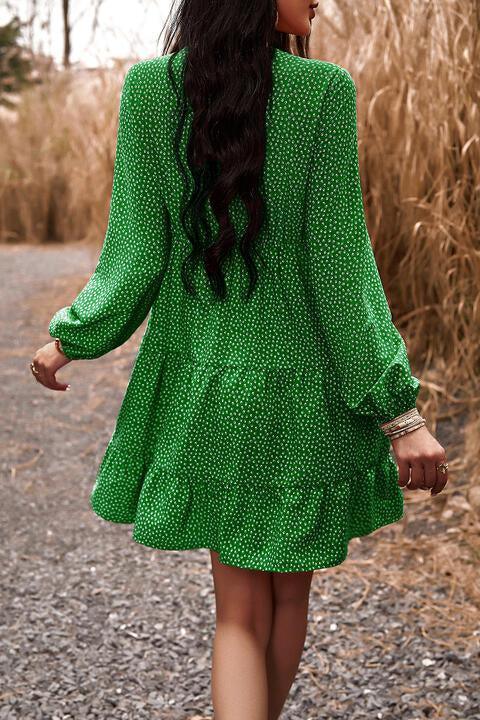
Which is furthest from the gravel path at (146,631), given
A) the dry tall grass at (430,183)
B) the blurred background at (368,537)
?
the dry tall grass at (430,183)

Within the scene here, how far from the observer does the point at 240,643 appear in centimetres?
133

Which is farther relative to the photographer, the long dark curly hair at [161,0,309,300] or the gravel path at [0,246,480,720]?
the gravel path at [0,246,480,720]

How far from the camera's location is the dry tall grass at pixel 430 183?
298 centimetres

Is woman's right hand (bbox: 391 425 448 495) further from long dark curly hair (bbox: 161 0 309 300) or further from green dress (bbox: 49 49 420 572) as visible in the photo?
long dark curly hair (bbox: 161 0 309 300)

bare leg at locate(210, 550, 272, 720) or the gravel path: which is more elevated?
bare leg at locate(210, 550, 272, 720)

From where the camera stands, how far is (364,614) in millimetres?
2334

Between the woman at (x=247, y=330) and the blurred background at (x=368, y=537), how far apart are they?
2.62 ft

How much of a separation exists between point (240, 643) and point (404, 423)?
1.33 ft

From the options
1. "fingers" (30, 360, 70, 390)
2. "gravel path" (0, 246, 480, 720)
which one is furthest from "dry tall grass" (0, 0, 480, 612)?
"fingers" (30, 360, 70, 390)

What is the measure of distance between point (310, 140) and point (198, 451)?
0.45 meters

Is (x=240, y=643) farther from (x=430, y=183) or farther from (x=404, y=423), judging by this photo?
(x=430, y=183)

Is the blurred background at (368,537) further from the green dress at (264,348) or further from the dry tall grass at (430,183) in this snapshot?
the green dress at (264,348)

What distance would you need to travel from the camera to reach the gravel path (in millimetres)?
1974

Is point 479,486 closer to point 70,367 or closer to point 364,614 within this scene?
point 364,614
